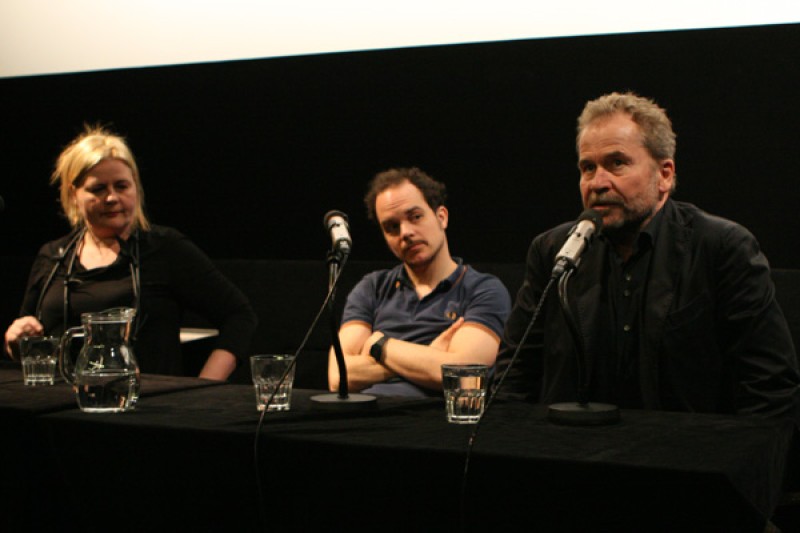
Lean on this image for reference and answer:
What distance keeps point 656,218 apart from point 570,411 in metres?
0.93

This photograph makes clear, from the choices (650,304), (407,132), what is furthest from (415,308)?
(650,304)

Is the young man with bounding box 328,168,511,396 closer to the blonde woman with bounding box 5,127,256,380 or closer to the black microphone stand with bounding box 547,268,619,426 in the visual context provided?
the blonde woman with bounding box 5,127,256,380

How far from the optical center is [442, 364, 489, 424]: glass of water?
1781mm

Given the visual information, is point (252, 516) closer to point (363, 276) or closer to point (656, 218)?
point (656, 218)

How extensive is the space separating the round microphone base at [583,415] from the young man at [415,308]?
112 centimetres

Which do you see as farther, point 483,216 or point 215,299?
point 483,216

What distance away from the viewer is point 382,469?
1594 mm

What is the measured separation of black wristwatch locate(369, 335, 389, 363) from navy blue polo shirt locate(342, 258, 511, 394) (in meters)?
0.16

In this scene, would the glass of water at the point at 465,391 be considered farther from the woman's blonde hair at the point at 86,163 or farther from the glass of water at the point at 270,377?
the woman's blonde hair at the point at 86,163

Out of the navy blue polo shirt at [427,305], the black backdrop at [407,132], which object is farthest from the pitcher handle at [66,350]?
the black backdrop at [407,132]

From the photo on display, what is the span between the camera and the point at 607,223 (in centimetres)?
248

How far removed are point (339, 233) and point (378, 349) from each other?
1.11 m

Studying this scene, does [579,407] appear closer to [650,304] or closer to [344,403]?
[344,403]

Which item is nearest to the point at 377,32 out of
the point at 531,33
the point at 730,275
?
the point at 531,33
